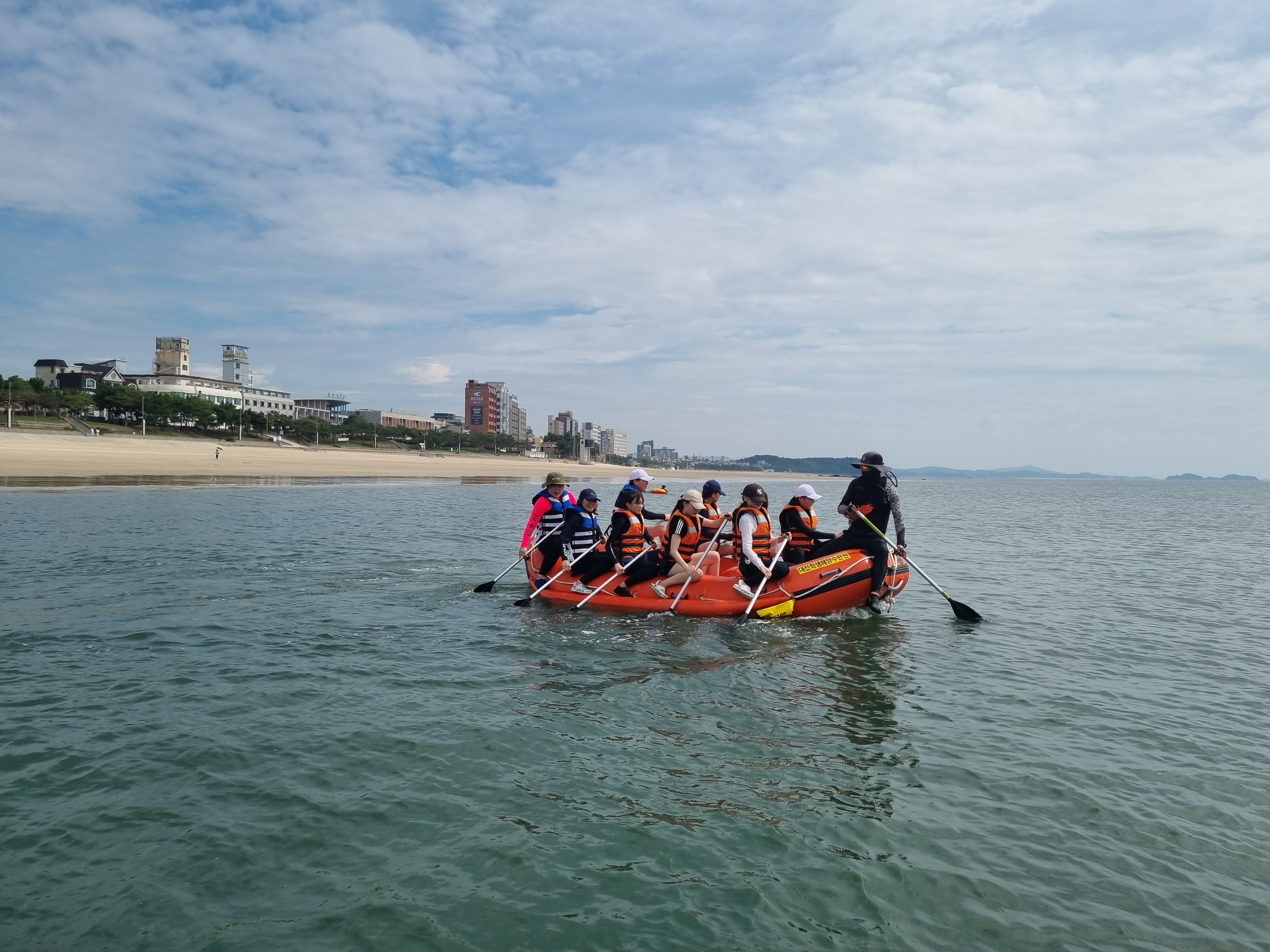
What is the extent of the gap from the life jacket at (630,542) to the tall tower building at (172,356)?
116 m

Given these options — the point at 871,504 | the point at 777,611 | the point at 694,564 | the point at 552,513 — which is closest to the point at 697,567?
the point at 694,564

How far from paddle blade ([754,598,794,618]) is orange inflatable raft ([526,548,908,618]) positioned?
10 millimetres

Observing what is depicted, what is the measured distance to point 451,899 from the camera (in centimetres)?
458

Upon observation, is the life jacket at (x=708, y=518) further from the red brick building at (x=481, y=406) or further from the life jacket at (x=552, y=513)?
the red brick building at (x=481, y=406)

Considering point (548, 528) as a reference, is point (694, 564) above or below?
below

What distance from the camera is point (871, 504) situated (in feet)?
39.8

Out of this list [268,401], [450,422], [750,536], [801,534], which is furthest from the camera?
[450,422]

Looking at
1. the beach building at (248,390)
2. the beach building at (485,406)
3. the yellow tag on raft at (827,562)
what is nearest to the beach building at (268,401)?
the beach building at (248,390)

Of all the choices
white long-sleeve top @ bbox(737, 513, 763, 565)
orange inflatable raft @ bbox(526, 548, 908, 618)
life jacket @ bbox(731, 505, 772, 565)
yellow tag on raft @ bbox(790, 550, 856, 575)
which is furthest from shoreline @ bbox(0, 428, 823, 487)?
yellow tag on raft @ bbox(790, 550, 856, 575)

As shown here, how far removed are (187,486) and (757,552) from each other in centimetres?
3293

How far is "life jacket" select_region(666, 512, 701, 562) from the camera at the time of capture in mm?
12562

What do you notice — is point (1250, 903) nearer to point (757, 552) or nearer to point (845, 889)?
point (845, 889)

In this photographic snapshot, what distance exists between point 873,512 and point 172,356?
123 m

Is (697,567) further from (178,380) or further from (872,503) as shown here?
(178,380)
